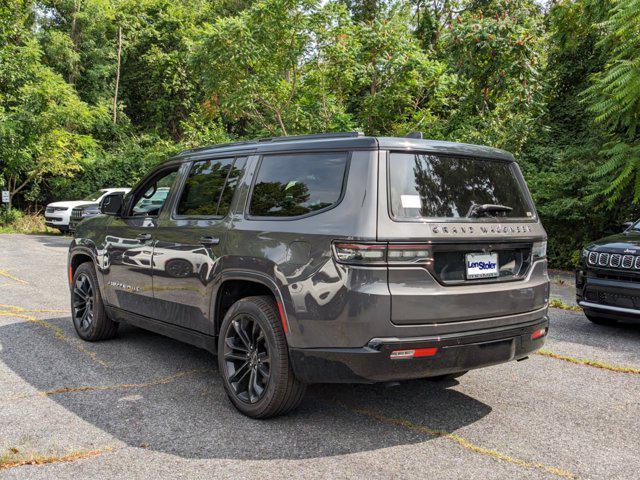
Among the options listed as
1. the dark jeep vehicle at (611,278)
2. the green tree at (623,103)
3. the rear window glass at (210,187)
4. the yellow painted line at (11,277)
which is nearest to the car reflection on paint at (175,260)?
the rear window glass at (210,187)

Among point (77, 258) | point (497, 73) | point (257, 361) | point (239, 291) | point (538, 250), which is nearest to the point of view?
point (257, 361)

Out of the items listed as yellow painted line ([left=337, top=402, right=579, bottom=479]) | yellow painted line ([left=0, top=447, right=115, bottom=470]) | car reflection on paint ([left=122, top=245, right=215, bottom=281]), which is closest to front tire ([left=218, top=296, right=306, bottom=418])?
car reflection on paint ([left=122, top=245, right=215, bottom=281])

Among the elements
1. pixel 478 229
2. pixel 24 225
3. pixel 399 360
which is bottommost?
pixel 24 225

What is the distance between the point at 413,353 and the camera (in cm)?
347

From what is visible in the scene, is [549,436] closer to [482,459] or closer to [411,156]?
[482,459]

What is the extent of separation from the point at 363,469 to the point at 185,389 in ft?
6.23

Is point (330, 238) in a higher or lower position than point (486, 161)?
lower

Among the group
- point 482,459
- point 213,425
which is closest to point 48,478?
point 213,425

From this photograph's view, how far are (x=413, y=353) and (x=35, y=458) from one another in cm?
227

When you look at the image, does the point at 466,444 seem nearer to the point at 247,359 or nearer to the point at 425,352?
the point at 425,352

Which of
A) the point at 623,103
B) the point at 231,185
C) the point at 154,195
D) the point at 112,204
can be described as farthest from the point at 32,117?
the point at 231,185

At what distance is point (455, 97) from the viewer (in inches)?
Answer: 633

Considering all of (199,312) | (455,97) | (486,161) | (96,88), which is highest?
(96,88)

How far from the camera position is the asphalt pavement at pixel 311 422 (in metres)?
3.36
